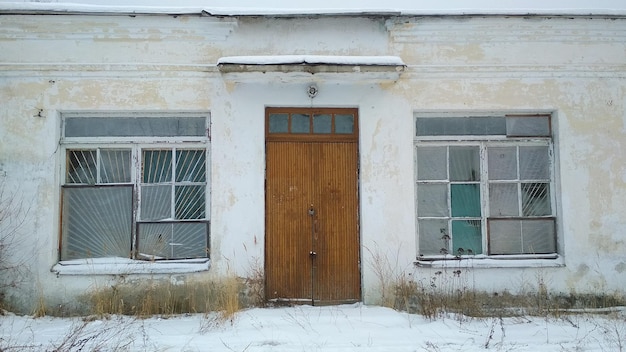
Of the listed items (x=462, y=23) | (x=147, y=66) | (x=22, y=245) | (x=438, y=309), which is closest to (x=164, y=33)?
(x=147, y=66)

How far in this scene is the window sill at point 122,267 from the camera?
5.98 meters

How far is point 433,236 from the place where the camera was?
6.40 meters

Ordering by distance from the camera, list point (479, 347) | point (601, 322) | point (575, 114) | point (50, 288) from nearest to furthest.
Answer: point (479, 347) < point (601, 322) < point (50, 288) < point (575, 114)

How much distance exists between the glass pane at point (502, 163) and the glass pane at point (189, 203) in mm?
3826

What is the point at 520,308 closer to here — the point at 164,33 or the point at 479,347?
the point at 479,347

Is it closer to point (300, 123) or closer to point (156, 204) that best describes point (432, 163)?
point (300, 123)

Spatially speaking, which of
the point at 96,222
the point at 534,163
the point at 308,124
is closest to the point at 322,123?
the point at 308,124

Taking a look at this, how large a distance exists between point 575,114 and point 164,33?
5.41 m

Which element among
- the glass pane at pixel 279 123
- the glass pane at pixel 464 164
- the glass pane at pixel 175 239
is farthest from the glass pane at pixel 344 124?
the glass pane at pixel 175 239

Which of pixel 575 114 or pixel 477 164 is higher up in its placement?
pixel 575 114

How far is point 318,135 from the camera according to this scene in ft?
20.5

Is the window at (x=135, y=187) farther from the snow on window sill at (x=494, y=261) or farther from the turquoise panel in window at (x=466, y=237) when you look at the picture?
the turquoise panel in window at (x=466, y=237)

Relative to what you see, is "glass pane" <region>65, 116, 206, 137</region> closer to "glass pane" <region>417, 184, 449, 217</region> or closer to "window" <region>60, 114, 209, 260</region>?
"window" <region>60, 114, 209, 260</region>

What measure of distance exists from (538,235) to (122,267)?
17.6ft
